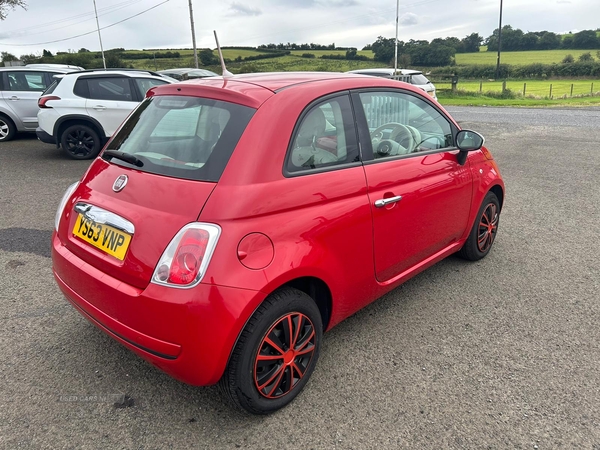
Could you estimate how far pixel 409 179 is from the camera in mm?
3064

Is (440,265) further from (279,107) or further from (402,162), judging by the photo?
(279,107)

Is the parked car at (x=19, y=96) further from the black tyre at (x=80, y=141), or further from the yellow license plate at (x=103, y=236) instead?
the yellow license plate at (x=103, y=236)

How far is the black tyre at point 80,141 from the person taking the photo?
8.73 meters

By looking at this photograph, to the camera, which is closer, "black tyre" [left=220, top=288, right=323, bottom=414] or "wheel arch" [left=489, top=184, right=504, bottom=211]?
"black tyre" [left=220, top=288, right=323, bottom=414]

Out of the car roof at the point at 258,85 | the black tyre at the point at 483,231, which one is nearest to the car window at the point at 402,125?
the car roof at the point at 258,85

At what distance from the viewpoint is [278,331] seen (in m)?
2.38

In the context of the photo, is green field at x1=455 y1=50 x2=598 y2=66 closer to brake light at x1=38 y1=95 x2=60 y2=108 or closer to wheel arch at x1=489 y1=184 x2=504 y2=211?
brake light at x1=38 y1=95 x2=60 y2=108

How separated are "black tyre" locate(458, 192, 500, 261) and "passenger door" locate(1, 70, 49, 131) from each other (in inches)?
401

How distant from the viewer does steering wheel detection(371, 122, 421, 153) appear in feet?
10.1

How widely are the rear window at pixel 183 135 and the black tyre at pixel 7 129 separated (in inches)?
378

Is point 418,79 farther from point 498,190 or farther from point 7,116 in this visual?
point 498,190

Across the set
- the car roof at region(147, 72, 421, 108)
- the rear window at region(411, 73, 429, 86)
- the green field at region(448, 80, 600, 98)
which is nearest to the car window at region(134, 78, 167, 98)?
the car roof at region(147, 72, 421, 108)

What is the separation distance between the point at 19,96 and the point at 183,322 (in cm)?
1058

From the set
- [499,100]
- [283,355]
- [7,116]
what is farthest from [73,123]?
[499,100]
